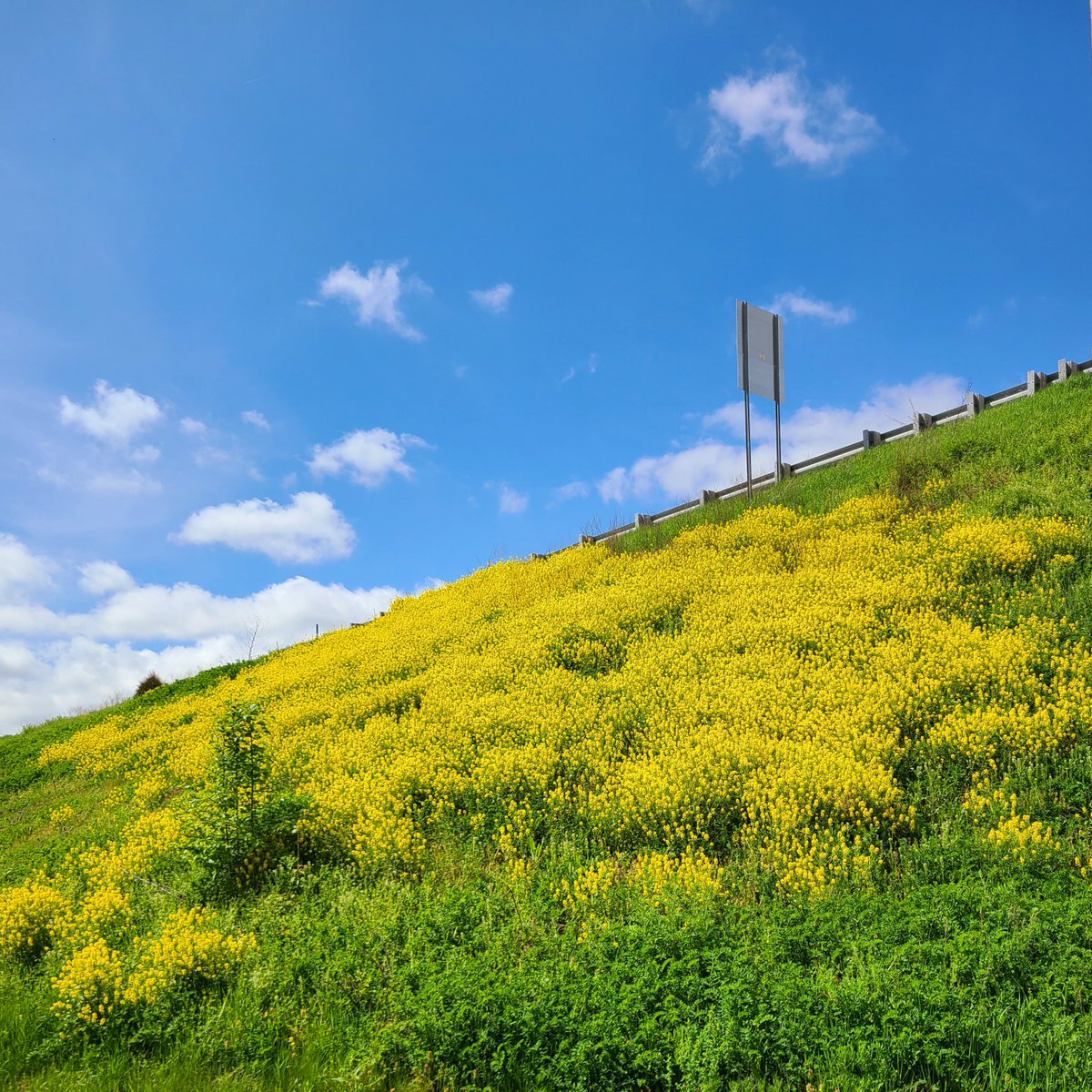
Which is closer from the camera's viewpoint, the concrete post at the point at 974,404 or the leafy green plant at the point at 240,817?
the leafy green plant at the point at 240,817

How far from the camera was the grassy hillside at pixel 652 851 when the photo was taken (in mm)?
5328

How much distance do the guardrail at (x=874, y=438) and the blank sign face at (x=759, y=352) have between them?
2407 mm

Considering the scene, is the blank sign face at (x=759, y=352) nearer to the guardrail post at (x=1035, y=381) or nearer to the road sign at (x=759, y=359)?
the road sign at (x=759, y=359)

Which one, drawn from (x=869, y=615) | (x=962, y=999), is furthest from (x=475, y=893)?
(x=869, y=615)

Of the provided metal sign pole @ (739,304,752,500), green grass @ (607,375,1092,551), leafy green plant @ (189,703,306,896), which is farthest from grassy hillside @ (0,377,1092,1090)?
metal sign pole @ (739,304,752,500)

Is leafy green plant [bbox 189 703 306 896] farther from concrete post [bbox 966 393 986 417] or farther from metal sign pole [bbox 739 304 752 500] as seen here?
concrete post [bbox 966 393 986 417]

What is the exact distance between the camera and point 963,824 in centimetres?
805

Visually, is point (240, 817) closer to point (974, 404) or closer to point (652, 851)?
point (652, 851)

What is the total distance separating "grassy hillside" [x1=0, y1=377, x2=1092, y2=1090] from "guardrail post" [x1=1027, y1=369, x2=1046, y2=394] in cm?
581

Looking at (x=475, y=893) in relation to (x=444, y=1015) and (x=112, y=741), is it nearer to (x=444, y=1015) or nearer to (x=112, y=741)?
(x=444, y=1015)

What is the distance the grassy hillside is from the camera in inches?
210

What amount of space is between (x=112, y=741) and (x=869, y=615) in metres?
18.9

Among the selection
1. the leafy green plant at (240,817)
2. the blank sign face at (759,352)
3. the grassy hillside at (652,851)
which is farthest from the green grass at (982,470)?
the leafy green plant at (240,817)

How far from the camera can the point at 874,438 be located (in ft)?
77.6
